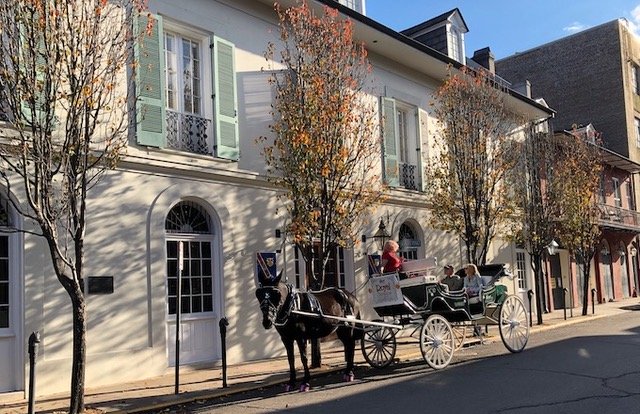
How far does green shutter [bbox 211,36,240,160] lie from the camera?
12.5 meters

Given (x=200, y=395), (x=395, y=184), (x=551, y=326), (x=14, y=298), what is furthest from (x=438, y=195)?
(x=14, y=298)

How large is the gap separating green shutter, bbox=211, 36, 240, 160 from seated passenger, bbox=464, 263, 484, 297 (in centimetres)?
516

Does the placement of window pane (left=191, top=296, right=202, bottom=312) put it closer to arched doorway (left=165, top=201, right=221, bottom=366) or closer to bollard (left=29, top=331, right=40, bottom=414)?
arched doorway (left=165, top=201, right=221, bottom=366)

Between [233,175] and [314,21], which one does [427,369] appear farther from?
[314,21]

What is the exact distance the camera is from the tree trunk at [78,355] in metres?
7.91

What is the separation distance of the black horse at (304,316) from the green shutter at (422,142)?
8476mm

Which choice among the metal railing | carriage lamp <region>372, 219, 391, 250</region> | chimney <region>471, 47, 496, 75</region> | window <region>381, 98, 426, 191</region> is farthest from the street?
the metal railing

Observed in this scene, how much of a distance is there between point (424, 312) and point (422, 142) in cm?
859

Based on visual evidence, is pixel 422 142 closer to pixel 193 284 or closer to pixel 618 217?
pixel 193 284

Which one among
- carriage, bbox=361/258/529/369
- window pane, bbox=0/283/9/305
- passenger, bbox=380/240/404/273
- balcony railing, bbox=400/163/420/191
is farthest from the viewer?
balcony railing, bbox=400/163/420/191

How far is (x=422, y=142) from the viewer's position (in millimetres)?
18219

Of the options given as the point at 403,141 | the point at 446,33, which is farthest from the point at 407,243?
the point at 446,33

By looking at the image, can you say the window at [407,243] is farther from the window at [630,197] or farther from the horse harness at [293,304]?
the window at [630,197]

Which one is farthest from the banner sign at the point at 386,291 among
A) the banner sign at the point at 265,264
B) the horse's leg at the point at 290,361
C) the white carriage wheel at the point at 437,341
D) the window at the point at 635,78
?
the window at the point at 635,78
